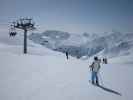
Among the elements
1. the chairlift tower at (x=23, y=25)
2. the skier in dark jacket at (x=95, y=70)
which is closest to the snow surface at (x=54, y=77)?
the skier in dark jacket at (x=95, y=70)

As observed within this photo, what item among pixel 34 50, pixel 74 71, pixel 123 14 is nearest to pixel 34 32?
pixel 34 50

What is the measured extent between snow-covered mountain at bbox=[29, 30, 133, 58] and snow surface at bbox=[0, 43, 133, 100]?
10 centimetres

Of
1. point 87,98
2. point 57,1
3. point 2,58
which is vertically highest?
point 57,1

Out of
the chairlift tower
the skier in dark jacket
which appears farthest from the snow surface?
the chairlift tower

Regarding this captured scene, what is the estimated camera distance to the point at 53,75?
10.4 feet

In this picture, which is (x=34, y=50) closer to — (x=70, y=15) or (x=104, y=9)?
(x=70, y=15)

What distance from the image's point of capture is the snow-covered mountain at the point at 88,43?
3.22 metres

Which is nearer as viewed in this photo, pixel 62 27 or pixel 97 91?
pixel 97 91

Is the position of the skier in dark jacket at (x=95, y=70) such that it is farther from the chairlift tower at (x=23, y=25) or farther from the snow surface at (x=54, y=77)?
the chairlift tower at (x=23, y=25)

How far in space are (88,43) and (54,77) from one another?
2.16 feet

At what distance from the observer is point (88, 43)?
3.26m

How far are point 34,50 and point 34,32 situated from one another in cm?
25

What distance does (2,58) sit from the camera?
319 cm

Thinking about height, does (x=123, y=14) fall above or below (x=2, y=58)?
above
